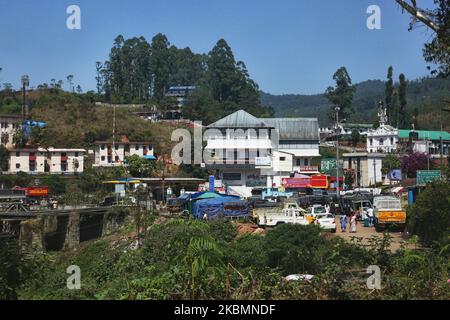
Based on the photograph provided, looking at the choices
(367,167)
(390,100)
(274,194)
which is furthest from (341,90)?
(274,194)

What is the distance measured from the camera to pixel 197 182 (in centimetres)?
5088

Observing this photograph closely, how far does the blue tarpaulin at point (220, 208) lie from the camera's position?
28953 millimetres

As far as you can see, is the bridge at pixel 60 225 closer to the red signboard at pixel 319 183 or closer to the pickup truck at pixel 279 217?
the pickup truck at pixel 279 217

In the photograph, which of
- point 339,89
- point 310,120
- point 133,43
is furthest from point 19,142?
point 133,43

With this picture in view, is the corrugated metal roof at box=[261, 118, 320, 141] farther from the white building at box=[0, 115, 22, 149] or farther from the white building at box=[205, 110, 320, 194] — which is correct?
the white building at box=[0, 115, 22, 149]

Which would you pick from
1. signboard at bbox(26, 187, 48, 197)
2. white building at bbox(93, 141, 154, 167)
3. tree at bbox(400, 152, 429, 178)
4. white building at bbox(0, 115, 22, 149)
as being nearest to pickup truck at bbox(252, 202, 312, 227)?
signboard at bbox(26, 187, 48, 197)

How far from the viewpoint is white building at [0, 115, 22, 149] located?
66713 millimetres

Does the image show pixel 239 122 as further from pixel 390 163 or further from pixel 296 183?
pixel 390 163

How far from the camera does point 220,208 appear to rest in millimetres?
29312

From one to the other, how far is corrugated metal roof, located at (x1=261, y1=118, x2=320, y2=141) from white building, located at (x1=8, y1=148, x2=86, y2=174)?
19458 mm

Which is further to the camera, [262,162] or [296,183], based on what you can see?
[262,162]

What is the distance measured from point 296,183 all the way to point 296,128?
14.9 metres

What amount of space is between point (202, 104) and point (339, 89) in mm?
18933
